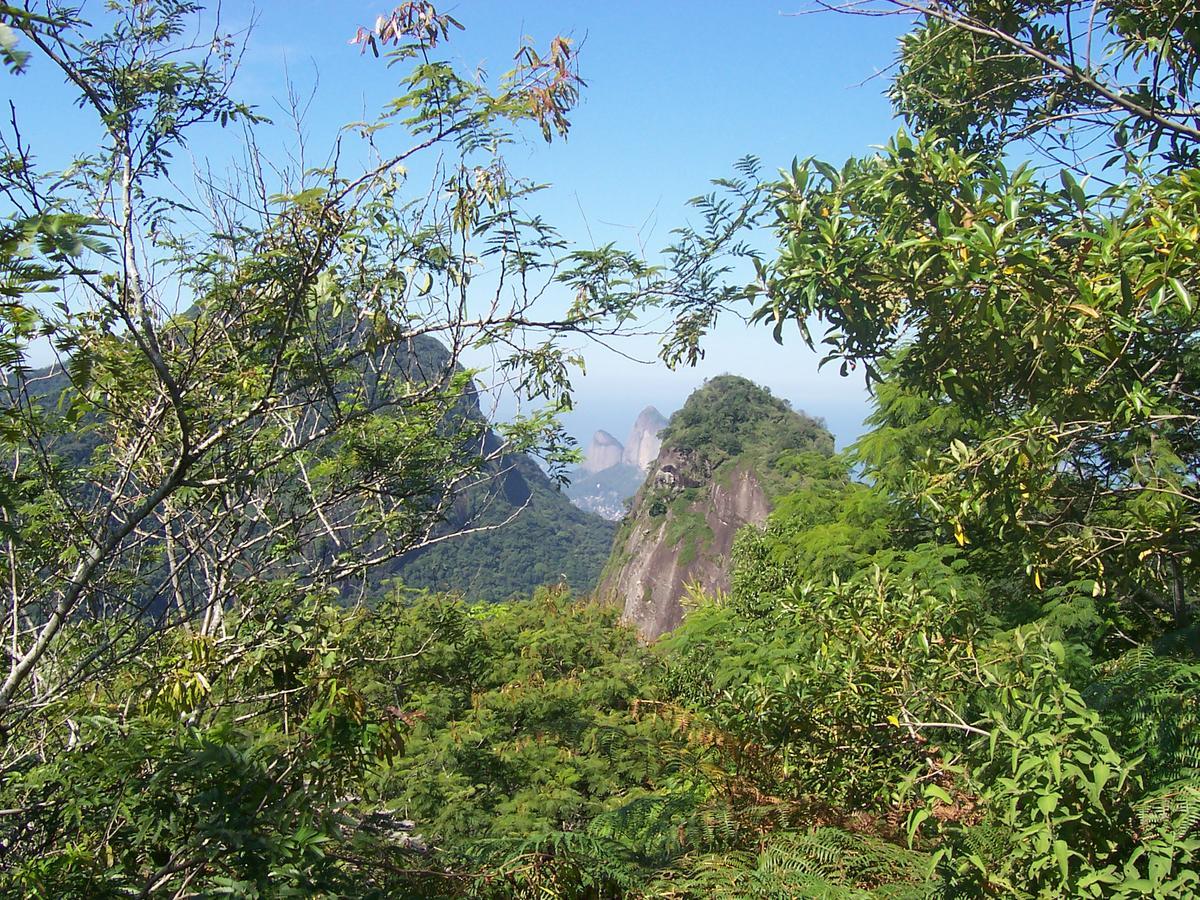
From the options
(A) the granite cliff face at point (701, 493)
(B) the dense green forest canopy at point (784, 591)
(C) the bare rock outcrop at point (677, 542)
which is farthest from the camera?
(A) the granite cliff face at point (701, 493)

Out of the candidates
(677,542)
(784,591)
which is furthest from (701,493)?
(784,591)

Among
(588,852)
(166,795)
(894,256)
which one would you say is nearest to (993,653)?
(894,256)

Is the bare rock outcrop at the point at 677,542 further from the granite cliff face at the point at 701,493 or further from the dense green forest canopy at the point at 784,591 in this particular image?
the dense green forest canopy at the point at 784,591

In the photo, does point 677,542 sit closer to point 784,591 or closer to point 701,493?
point 701,493

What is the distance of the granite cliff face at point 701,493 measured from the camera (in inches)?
1726

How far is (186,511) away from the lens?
5215 mm

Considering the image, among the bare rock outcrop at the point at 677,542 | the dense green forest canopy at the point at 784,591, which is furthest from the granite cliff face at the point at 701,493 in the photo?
the dense green forest canopy at the point at 784,591

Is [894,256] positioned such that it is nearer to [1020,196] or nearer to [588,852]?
[1020,196]

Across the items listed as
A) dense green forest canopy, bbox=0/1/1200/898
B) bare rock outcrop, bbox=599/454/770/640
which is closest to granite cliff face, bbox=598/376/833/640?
bare rock outcrop, bbox=599/454/770/640

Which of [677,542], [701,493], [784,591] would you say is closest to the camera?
[784,591]

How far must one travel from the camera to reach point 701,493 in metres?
49.3

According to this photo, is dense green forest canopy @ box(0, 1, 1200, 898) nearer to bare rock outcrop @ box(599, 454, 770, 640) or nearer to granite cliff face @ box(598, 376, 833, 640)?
granite cliff face @ box(598, 376, 833, 640)

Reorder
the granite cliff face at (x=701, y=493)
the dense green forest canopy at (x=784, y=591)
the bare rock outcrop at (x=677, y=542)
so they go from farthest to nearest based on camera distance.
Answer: the granite cliff face at (x=701, y=493) < the bare rock outcrop at (x=677, y=542) < the dense green forest canopy at (x=784, y=591)

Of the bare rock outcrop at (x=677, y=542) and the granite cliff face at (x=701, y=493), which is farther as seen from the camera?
the granite cliff face at (x=701, y=493)
